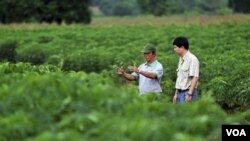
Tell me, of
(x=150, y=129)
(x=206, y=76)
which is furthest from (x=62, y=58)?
(x=150, y=129)

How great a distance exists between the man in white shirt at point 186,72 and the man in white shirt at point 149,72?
349 mm

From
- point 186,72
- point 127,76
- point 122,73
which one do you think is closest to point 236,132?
point 186,72

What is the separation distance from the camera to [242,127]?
6.55 m

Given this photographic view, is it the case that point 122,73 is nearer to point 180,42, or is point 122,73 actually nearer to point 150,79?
point 150,79

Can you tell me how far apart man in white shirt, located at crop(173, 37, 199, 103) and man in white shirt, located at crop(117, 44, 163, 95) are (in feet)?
1.14

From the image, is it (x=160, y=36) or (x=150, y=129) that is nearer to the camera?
(x=150, y=129)

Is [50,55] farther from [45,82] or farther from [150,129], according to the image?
[150,129]

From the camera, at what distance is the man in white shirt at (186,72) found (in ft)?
31.3

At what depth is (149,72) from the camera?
980cm

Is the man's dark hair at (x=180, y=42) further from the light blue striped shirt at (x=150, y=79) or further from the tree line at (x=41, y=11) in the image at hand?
the tree line at (x=41, y=11)

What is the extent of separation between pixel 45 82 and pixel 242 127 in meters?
2.13

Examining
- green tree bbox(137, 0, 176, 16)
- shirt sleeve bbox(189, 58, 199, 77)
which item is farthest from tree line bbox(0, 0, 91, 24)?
shirt sleeve bbox(189, 58, 199, 77)

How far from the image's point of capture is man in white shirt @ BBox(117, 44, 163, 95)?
31.8ft

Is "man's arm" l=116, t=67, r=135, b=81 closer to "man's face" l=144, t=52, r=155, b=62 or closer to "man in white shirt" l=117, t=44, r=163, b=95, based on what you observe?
"man in white shirt" l=117, t=44, r=163, b=95
